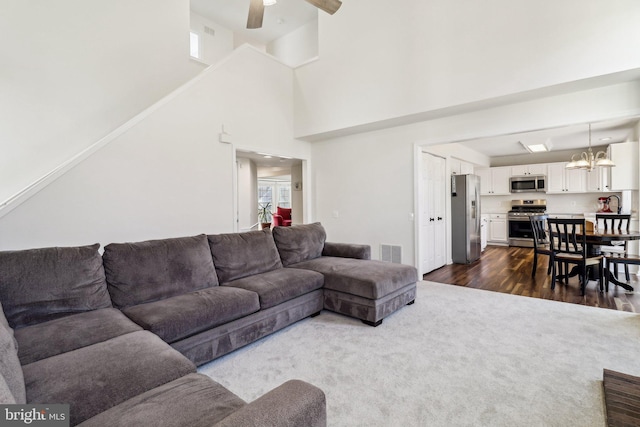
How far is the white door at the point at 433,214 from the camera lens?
5.04m

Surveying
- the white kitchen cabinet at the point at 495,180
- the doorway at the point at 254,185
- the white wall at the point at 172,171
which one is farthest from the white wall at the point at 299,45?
the white kitchen cabinet at the point at 495,180

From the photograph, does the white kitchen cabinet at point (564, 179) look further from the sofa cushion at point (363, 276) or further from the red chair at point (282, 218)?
the red chair at point (282, 218)

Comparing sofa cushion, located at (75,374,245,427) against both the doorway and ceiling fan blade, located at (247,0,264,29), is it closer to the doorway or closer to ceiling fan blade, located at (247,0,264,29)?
ceiling fan blade, located at (247,0,264,29)

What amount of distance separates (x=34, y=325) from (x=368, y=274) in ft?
8.62

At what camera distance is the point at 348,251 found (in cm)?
401

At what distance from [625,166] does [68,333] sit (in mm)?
7943

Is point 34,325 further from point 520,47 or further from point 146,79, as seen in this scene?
point 520,47

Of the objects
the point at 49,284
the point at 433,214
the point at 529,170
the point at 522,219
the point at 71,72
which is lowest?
the point at 49,284

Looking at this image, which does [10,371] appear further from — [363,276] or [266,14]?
[266,14]

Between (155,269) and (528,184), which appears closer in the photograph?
(155,269)

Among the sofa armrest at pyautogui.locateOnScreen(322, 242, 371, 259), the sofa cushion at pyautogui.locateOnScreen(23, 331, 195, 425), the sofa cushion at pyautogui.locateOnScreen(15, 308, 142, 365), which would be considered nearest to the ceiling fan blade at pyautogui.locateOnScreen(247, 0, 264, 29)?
the sofa armrest at pyautogui.locateOnScreen(322, 242, 371, 259)

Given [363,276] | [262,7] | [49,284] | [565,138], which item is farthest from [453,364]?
[565,138]

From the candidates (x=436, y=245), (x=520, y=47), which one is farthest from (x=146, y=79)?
(x=436, y=245)

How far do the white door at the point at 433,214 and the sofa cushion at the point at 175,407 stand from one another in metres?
4.04
